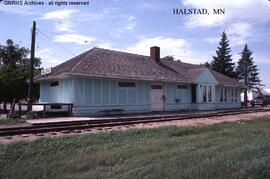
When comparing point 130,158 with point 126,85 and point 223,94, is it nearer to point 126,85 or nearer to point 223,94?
point 126,85

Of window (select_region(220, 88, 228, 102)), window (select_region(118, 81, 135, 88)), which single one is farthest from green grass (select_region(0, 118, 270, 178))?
window (select_region(220, 88, 228, 102))

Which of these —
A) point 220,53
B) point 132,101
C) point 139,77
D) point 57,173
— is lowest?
point 57,173

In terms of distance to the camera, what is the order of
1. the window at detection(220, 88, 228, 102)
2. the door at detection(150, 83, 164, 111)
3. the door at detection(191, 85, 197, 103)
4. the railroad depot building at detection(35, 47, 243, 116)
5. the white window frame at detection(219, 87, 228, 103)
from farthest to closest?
the window at detection(220, 88, 228, 102)
the white window frame at detection(219, 87, 228, 103)
the door at detection(191, 85, 197, 103)
the door at detection(150, 83, 164, 111)
the railroad depot building at detection(35, 47, 243, 116)

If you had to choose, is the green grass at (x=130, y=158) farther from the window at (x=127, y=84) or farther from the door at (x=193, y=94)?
the door at (x=193, y=94)

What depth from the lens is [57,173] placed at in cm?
769

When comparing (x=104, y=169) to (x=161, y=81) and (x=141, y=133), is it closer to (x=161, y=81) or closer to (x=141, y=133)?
(x=141, y=133)

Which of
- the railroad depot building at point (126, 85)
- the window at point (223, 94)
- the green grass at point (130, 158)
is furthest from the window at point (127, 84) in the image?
the window at point (223, 94)

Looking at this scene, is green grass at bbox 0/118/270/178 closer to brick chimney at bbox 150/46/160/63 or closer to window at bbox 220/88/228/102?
brick chimney at bbox 150/46/160/63

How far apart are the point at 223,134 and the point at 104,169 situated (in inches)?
278

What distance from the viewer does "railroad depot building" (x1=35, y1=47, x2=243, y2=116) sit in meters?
24.6

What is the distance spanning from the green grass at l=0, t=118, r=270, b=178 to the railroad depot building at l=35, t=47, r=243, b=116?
12362mm

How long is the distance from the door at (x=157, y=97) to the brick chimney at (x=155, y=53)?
19.1 feet

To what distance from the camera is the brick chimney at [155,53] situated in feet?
118

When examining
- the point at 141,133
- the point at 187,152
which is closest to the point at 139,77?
the point at 141,133
